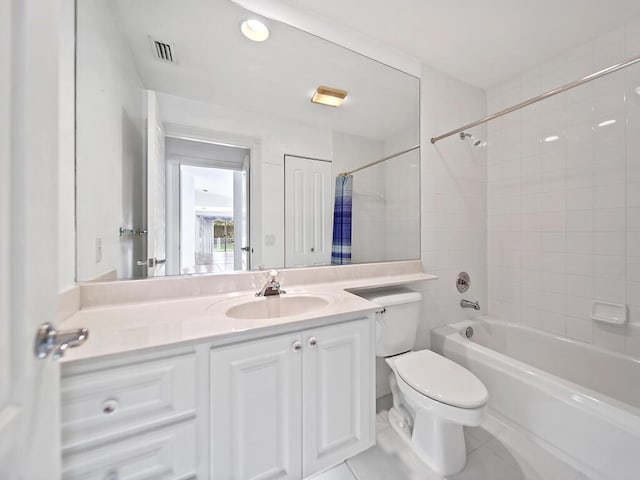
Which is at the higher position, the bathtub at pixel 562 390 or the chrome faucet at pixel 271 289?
Result: the chrome faucet at pixel 271 289

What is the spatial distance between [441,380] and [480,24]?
80.5 inches

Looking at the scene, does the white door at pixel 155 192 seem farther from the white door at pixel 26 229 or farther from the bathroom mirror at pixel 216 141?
the white door at pixel 26 229

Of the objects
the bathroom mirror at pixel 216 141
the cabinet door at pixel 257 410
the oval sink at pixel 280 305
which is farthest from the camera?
the oval sink at pixel 280 305

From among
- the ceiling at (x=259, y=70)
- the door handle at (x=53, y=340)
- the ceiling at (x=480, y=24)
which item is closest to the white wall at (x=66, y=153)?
the ceiling at (x=259, y=70)

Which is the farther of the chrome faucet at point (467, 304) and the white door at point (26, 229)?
the chrome faucet at point (467, 304)

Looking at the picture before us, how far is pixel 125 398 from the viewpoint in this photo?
2.25 feet

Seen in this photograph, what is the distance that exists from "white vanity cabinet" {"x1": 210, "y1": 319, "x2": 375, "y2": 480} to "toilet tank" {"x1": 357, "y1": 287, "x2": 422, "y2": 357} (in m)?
0.36

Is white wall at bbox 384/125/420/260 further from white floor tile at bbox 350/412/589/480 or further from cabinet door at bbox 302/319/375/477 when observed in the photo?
white floor tile at bbox 350/412/589/480

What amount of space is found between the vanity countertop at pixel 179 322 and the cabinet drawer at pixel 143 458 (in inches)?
10.6

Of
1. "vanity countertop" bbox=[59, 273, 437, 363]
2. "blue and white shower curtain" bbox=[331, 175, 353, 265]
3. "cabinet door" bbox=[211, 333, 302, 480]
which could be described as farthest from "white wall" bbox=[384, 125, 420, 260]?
"cabinet door" bbox=[211, 333, 302, 480]

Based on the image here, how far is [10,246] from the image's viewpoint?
15.1 inches

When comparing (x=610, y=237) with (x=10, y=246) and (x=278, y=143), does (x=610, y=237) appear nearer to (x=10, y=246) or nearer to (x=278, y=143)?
(x=278, y=143)

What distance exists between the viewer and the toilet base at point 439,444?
1.14m

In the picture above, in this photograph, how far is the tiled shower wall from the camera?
1.47m
